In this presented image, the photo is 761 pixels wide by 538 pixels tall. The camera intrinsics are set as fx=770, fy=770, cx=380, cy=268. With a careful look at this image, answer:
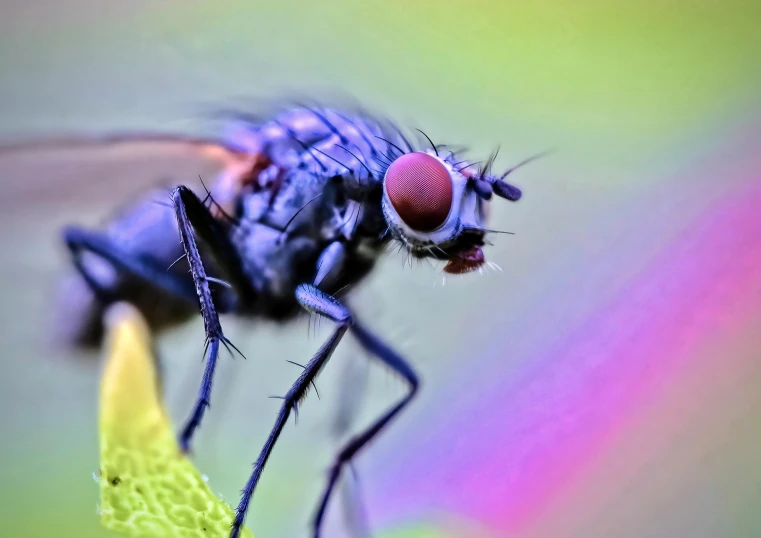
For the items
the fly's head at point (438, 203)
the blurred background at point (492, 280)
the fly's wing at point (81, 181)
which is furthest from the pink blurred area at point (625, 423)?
the fly's wing at point (81, 181)

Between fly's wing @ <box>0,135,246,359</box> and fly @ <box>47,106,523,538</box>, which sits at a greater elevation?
fly's wing @ <box>0,135,246,359</box>

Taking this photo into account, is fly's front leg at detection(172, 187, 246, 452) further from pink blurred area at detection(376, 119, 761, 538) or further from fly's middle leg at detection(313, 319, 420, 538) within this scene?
pink blurred area at detection(376, 119, 761, 538)

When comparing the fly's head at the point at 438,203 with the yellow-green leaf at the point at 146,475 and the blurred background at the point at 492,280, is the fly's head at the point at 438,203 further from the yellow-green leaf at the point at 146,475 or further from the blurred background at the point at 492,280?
the yellow-green leaf at the point at 146,475

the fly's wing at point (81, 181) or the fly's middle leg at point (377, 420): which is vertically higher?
the fly's wing at point (81, 181)

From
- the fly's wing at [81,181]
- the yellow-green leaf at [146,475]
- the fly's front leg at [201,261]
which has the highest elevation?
the fly's wing at [81,181]

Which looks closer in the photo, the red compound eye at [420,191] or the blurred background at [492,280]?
the red compound eye at [420,191]

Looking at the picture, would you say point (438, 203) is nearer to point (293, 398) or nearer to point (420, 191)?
point (420, 191)

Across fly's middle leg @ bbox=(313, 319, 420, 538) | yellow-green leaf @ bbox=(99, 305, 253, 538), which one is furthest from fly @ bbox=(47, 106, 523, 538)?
yellow-green leaf @ bbox=(99, 305, 253, 538)

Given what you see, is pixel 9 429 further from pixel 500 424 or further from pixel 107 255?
pixel 500 424

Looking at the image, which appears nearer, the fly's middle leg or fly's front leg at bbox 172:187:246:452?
fly's front leg at bbox 172:187:246:452
